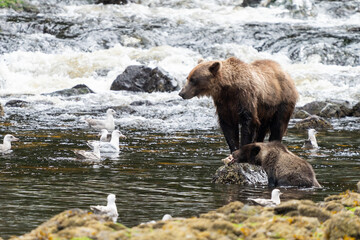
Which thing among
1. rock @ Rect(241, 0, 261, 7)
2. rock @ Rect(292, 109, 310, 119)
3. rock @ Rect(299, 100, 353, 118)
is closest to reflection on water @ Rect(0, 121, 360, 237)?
rock @ Rect(292, 109, 310, 119)

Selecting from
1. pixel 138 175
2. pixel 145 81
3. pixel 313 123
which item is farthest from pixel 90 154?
pixel 145 81

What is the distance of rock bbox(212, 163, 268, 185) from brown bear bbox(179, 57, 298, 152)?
0.50 metres

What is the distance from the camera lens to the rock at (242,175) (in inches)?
411

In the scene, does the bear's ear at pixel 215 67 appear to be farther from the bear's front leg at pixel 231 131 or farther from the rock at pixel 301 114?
the rock at pixel 301 114

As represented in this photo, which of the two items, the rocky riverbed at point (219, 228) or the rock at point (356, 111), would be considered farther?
the rock at point (356, 111)

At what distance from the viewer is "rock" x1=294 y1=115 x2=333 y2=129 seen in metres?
18.7

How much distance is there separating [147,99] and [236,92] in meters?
13.2

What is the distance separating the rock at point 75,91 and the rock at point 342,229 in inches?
781

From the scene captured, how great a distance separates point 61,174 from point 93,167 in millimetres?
1070

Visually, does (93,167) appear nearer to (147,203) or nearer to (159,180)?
(159,180)

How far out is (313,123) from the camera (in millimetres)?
18719

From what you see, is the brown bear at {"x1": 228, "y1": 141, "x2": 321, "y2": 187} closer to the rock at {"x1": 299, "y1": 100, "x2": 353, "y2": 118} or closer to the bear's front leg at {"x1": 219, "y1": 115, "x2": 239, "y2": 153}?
the bear's front leg at {"x1": 219, "y1": 115, "x2": 239, "y2": 153}

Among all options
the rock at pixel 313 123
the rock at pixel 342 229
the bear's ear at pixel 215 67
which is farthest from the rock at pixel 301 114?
the rock at pixel 342 229

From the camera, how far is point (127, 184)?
10.1 m
